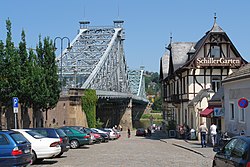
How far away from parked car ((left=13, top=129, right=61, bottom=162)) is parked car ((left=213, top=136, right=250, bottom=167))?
7.54m

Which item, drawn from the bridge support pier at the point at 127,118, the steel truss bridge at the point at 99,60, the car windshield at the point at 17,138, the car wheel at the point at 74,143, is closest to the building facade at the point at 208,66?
the car wheel at the point at 74,143

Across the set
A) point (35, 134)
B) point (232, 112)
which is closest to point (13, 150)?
point (35, 134)

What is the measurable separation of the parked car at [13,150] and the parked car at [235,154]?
5.55 metres

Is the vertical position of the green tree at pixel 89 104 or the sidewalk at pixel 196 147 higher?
the green tree at pixel 89 104

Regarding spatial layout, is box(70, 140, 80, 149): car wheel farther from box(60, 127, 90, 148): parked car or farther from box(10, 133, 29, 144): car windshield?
box(10, 133, 29, 144): car windshield

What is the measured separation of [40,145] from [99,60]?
2390 inches

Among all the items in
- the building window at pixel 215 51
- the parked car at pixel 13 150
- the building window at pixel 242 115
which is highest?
the building window at pixel 215 51

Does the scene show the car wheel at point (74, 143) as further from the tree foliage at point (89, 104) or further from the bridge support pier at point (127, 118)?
the bridge support pier at point (127, 118)

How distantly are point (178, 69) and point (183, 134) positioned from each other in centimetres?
660

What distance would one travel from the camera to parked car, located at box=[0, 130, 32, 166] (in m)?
13.0

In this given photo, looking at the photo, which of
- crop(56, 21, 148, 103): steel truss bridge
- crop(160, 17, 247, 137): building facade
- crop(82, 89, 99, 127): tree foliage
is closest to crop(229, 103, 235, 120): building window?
crop(160, 17, 247, 137): building facade

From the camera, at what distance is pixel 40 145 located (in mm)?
17312

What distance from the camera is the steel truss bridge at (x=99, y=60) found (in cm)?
7269

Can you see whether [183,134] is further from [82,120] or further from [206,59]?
[82,120]
